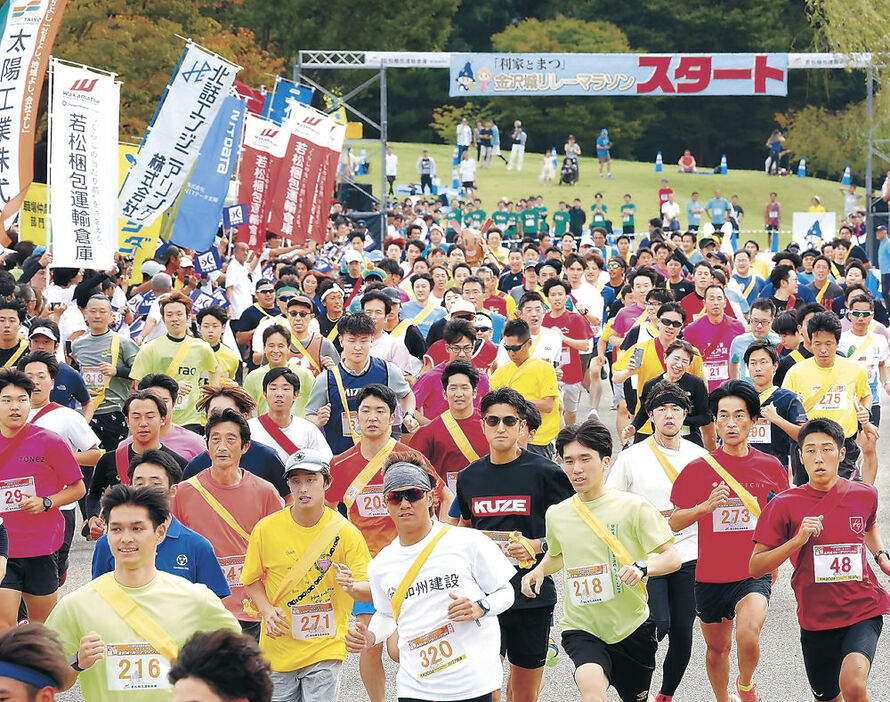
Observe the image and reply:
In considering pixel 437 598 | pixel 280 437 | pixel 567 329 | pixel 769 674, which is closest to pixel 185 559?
pixel 437 598

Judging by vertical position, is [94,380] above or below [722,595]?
above

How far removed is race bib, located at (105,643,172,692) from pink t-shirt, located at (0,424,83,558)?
9.80 feet

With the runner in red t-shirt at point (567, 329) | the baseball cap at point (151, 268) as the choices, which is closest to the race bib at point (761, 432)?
the runner in red t-shirt at point (567, 329)

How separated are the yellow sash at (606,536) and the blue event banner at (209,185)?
994 centimetres

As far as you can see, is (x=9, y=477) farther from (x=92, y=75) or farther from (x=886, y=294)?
(x=886, y=294)

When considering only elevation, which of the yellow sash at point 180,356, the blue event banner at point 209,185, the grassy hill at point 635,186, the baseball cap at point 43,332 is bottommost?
the yellow sash at point 180,356

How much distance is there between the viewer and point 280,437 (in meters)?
8.03

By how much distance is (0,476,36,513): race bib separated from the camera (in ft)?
24.4

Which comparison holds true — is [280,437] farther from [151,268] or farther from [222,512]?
[151,268]

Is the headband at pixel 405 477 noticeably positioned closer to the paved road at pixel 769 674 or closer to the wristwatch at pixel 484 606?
the wristwatch at pixel 484 606

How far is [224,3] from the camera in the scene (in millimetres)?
51906

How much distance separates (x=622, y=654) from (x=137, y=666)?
242 centimetres

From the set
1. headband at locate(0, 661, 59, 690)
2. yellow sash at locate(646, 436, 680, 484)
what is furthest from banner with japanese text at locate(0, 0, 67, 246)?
headband at locate(0, 661, 59, 690)

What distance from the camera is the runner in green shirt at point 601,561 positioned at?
614cm
